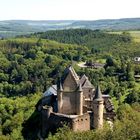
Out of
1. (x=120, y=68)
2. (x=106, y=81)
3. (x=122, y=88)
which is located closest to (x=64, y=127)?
(x=122, y=88)

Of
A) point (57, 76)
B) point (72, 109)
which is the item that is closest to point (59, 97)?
point (72, 109)

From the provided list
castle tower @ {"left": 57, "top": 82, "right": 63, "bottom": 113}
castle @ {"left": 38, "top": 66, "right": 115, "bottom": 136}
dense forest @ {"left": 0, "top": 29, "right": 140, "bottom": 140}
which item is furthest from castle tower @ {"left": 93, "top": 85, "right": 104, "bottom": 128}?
castle tower @ {"left": 57, "top": 82, "right": 63, "bottom": 113}

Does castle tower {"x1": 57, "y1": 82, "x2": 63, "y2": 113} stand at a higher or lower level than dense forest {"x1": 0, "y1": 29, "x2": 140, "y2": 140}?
higher

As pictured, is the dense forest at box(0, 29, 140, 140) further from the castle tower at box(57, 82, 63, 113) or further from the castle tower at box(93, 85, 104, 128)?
the castle tower at box(57, 82, 63, 113)

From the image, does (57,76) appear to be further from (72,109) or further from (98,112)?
(98,112)

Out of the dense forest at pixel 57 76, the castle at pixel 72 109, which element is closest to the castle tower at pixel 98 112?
the castle at pixel 72 109

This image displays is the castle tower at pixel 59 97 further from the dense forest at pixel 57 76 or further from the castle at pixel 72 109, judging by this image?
the dense forest at pixel 57 76
